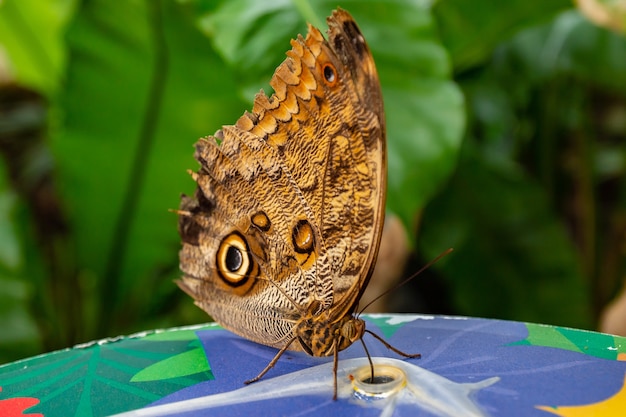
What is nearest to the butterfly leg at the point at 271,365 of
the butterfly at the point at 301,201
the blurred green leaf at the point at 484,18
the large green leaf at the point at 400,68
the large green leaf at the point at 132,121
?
the butterfly at the point at 301,201

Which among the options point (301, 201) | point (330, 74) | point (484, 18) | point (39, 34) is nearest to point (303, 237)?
point (301, 201)

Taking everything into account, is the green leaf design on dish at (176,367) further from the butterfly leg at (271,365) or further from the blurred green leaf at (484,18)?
the blurred green leaf at (484,18)

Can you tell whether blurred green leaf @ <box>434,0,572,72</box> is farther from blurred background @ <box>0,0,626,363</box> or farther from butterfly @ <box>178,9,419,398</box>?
butterfly @ <box>178,9,419,398</box>

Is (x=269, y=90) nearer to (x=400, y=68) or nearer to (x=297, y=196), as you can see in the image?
(x=400, y=68)

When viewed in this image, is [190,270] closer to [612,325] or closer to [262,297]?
[262,297]

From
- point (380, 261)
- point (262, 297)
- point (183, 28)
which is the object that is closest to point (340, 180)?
point (262, 297)
